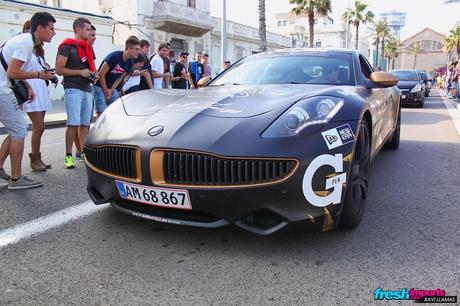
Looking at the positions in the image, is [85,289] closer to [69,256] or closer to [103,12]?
[69,256]

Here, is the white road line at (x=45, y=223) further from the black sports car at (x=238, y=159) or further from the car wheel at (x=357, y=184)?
the car wheel at (x=357, y=184)

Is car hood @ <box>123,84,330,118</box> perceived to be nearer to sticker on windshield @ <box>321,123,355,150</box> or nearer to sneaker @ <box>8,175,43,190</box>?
sticker on windshield @ <box>321,123,355,150</box>

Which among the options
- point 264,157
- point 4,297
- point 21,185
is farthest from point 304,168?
point 21,185

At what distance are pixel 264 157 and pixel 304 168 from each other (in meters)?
0.24

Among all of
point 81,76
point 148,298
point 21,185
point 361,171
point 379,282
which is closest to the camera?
point 148,298

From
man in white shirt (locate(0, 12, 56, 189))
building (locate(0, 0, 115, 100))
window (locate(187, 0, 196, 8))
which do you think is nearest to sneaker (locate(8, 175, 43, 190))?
man in white shirt (locate(0, 12, 56, 189))

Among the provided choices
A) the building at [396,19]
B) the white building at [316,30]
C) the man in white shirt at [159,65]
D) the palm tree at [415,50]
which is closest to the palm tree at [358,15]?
the white building at [316,30]

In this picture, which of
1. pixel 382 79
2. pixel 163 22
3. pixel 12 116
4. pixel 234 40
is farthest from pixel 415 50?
pixel 12 116

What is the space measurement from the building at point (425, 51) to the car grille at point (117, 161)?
359ft

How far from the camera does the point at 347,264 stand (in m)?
2.46

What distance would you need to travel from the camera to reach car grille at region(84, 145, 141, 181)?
2.62 meters

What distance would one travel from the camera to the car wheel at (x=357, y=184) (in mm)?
2781

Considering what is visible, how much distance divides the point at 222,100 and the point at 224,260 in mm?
1140

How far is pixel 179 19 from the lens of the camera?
79.0 feet
